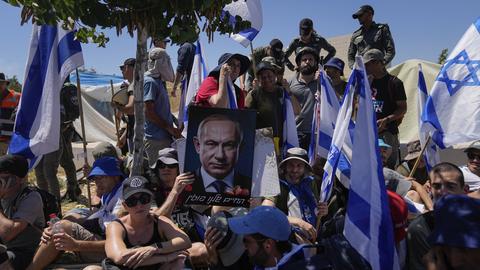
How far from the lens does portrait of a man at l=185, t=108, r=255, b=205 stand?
3.82 metres

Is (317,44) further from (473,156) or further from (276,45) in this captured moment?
(473,156)

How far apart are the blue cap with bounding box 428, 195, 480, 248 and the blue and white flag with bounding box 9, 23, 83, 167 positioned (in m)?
3.49

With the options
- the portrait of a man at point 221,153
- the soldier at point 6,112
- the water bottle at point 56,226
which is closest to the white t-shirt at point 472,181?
the portrait of a man at point 221,153

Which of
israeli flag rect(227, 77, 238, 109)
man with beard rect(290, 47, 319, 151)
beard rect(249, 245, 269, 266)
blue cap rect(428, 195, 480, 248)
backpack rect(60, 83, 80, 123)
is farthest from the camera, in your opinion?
backpack rect(60, 83, 80, 123)

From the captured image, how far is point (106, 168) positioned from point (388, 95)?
3.46 meters

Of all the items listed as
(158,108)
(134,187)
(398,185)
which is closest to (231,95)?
(158,108)

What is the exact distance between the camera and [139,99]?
4.16 metres

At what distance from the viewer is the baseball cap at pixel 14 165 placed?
3.99 m

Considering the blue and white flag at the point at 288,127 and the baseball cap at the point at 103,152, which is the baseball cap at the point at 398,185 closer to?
the blue and white flag at the point at 288,127

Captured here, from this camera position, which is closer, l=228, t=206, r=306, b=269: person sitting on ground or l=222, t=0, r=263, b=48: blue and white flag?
l=228, t=206, r=306, b=269: person sitting on ground

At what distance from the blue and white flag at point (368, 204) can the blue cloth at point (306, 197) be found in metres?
1.41

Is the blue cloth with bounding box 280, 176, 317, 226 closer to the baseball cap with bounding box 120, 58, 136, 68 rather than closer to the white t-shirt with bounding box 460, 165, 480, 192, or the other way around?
the white t-shirt with bounding box 460, 165, 480, 192

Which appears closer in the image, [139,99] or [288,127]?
[139,99]

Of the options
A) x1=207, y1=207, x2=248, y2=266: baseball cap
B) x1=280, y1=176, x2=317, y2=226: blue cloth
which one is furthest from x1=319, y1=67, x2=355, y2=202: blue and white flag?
x1=207, y1=207, x2=248, y2=266: baseball cap
